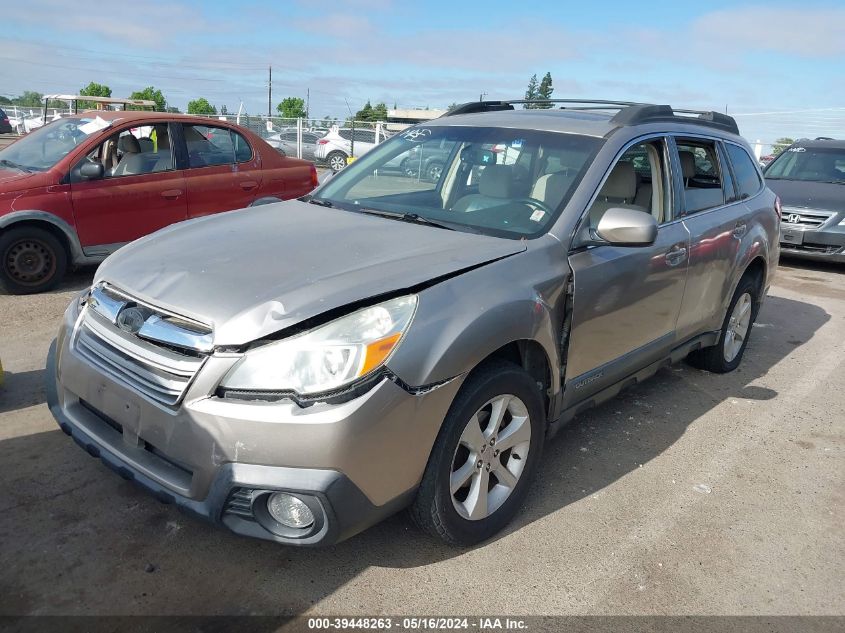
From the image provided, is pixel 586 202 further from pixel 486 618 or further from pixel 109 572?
pixel 109 572

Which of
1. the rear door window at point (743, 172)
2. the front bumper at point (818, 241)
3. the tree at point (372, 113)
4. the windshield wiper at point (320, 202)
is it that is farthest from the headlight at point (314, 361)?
the tree at point (372, 113)

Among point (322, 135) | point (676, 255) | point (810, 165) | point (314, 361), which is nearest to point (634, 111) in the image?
point (676, 255)

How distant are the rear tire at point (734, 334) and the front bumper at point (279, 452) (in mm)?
3241

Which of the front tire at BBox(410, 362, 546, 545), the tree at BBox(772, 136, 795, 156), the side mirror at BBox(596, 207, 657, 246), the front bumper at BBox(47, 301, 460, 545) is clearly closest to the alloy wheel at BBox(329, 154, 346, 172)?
the tree at BBox(772, 136, 795, 156)

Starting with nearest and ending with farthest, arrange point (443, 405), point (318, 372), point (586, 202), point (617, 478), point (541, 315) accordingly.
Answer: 1. point (318, 372)
2. point (443, 405)
3. point (541, 315)
4. point (586, 202)
5. point (617, 478)

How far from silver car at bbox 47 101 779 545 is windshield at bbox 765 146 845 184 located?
786 centimetres

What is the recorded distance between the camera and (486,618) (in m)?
2.45

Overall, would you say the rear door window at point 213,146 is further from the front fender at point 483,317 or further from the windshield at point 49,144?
the front fender at point 483,317

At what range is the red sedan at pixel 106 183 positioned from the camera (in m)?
6.08

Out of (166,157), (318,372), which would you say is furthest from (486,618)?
(166,157)

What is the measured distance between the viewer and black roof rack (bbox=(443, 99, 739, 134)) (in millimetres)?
3697

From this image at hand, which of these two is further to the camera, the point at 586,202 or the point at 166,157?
the point at 166,157

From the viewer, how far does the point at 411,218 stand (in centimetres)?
334

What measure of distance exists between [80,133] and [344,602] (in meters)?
5.93
